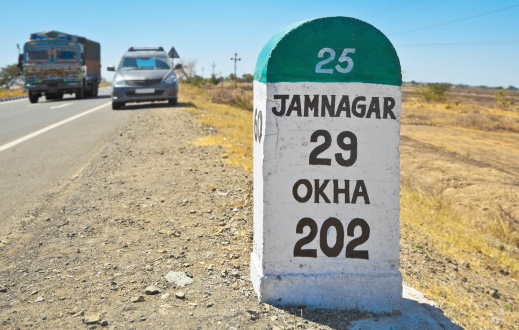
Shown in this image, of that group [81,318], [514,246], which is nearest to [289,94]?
[81,318]

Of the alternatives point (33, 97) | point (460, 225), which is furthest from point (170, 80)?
point (33, 97)

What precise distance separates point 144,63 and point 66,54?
8.52 metres

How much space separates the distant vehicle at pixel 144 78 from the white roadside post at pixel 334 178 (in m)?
11.8

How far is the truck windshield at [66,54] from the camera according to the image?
2061 cm

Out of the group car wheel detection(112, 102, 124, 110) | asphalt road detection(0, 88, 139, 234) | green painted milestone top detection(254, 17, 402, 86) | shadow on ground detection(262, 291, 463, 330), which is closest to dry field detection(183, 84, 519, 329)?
shadow on ground detection(262, 291, 463, 330)

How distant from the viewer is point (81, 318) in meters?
2.45

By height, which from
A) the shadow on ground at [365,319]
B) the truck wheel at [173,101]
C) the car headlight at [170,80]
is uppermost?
the car headlight at [170,80]

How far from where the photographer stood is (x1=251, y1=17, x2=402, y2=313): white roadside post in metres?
2.54

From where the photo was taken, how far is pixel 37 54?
66.2ft

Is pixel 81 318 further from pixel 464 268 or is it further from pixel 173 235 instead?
pixel 464 268

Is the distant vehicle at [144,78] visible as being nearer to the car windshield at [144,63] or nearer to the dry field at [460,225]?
the car windshield at [144,63]

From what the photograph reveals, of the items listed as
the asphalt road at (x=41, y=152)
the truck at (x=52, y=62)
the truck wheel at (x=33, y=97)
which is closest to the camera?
the asphalt road at (x=41, y=152)

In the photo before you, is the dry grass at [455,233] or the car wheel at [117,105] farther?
the car wheel at [117,105]

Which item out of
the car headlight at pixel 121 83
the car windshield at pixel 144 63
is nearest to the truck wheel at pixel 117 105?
the car headlight at pixel 121 83
